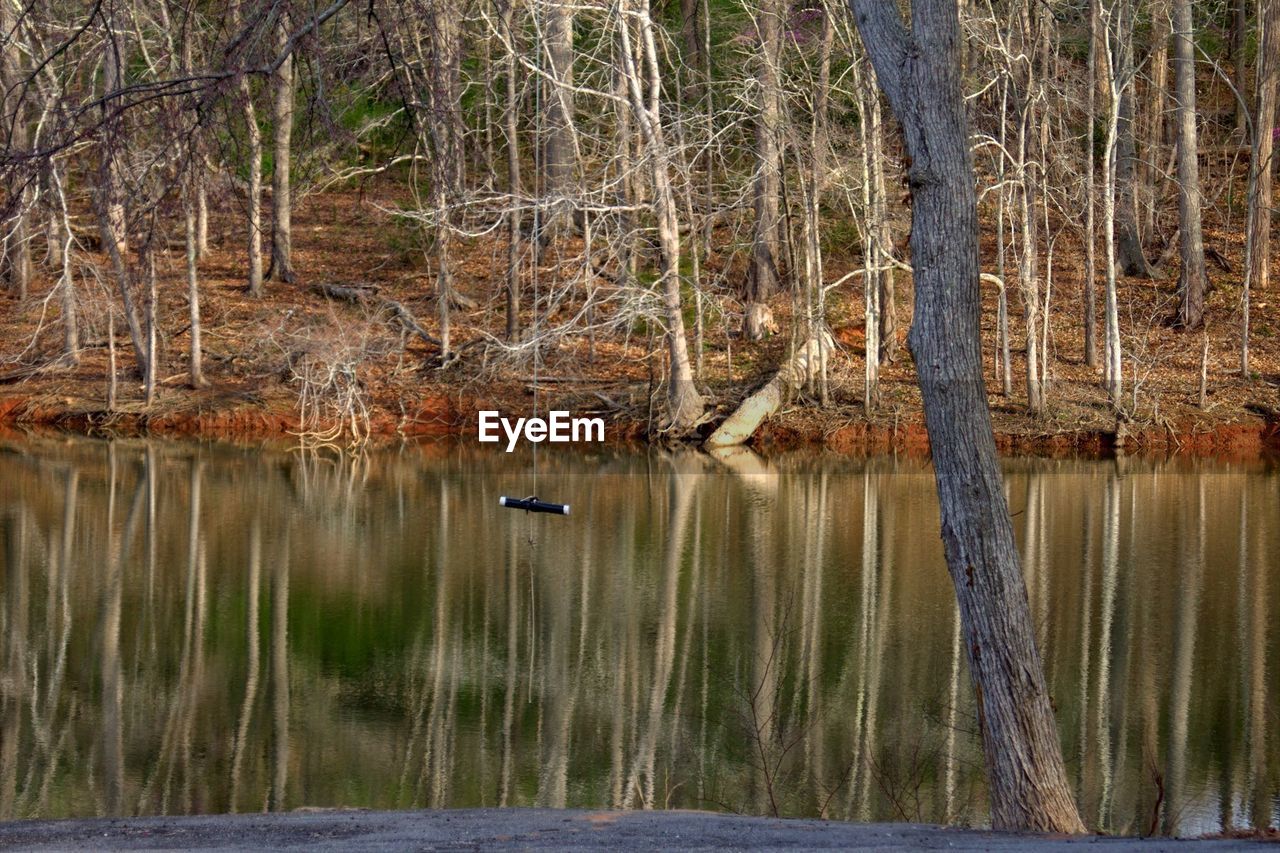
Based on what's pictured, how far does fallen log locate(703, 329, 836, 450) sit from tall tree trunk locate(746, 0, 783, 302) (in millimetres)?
Result: 2357

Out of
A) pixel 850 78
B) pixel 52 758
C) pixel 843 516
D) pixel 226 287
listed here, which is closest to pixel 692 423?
pixel 843 516

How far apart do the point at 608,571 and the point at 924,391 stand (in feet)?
30.6

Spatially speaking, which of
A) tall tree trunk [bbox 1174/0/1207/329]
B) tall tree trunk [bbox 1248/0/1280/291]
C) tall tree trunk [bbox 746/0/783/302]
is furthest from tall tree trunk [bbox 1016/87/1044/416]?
tall tree trunk [bbox 1248/0/1280/291]

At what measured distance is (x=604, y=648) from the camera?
42.6 feet

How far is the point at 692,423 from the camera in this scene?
2702cm

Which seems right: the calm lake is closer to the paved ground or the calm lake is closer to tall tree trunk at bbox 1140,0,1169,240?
the paved ground

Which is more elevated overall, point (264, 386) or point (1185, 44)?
point (1185, 44)

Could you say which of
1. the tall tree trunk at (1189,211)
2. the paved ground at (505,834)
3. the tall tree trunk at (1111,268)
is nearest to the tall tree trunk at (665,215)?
the tall tree trunk at (1111,268)

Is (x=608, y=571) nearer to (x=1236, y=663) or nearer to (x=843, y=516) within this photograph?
(x=843, y=516)

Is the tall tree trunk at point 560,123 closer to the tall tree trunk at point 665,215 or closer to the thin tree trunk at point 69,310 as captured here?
the tall tree trunk at point 665,215

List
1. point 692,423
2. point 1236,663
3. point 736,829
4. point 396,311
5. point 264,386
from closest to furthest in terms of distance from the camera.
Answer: point 736,829
point 1236,663
point 692,423
point 264,386
point 396,311

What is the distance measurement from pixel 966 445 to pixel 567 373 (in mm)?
22407

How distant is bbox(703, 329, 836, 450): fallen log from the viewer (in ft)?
87.8

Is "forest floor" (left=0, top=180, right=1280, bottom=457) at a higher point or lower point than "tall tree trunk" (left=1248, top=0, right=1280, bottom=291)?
lower
